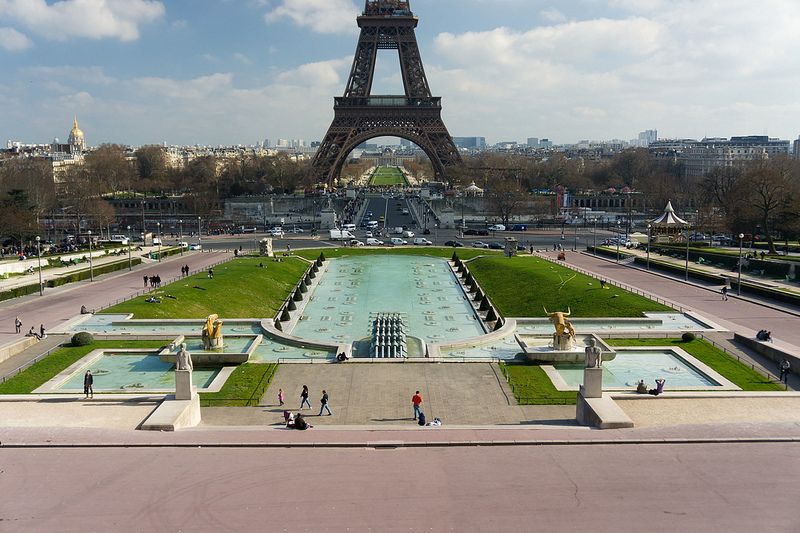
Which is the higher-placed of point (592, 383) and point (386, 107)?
point (386, 107)

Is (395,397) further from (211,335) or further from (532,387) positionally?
(211,335)

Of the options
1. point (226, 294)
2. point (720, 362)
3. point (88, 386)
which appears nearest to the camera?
point (88, 386)

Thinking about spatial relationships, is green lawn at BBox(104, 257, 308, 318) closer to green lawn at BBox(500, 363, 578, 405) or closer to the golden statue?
the golden statue

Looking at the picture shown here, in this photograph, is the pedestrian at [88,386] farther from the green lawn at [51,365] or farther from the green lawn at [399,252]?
the green lawn at [399,252]

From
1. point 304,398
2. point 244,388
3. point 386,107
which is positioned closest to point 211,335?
point 244,388

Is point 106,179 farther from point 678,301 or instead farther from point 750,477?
point 750,477

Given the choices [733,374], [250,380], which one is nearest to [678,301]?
[733,374]
